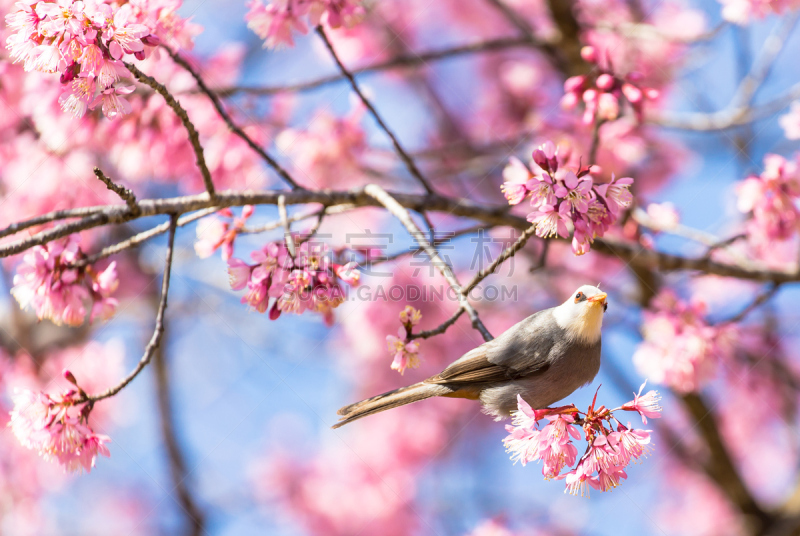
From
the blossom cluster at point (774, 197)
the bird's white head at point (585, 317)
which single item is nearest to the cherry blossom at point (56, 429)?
the bird's white head at point (585, 317)

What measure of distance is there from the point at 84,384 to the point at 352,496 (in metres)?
2.69

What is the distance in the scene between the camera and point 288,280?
194 cm

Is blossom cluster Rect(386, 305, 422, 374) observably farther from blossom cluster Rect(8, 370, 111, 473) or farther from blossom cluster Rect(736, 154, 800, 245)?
blossom cluster Rect(736, 154, 800, 245)

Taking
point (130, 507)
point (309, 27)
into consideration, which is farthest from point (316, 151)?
point (130, 507)

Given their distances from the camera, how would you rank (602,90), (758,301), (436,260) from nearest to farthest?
1. (436,260)
2. (602,90)
3. (758,301)

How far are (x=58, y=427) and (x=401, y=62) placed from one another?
2.48 m

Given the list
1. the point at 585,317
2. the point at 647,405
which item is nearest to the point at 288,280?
Answer: the point at 585,317

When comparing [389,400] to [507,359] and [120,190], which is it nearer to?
[507,359]

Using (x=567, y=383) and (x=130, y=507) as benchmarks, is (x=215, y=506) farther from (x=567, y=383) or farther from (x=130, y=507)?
(x=567, y=383)

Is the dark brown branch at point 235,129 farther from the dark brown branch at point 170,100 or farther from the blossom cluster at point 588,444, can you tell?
the blossom cluster at point 588,444

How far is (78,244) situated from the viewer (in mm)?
2236

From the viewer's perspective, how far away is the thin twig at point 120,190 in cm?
162

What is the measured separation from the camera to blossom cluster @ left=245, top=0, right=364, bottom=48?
235 cm

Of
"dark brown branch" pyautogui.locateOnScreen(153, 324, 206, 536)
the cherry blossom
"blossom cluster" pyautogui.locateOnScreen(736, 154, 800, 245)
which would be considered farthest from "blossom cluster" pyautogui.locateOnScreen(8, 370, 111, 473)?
"blossom cluster" pyautogui.locateOnScreen(736, 154, 800, 245)
